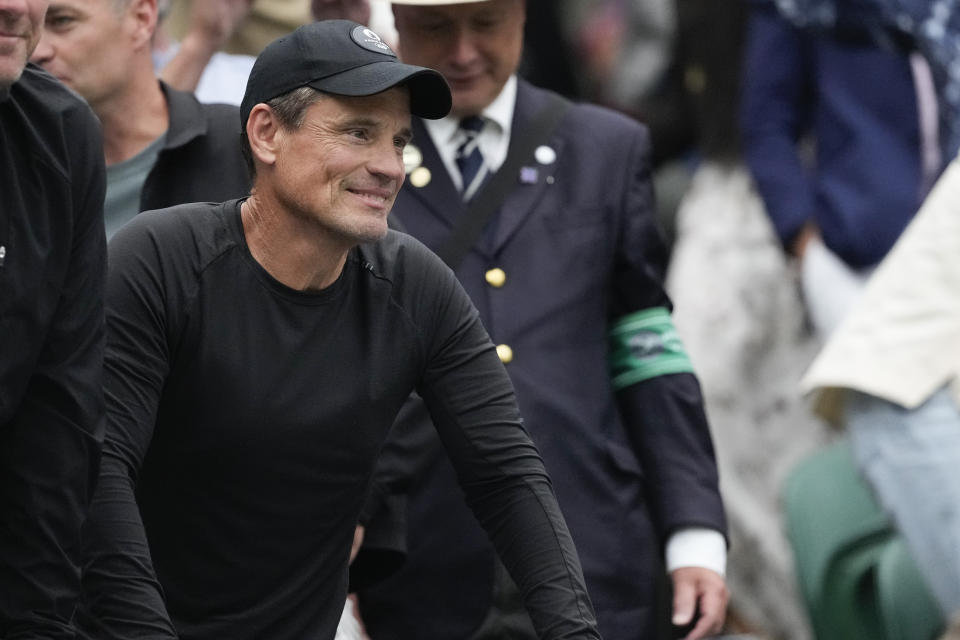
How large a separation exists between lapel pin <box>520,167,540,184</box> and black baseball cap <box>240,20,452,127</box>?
1.06m

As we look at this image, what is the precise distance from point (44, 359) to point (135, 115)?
155 centimetres

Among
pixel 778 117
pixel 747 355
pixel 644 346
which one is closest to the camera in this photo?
pixel 644 346

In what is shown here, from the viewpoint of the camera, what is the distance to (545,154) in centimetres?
475

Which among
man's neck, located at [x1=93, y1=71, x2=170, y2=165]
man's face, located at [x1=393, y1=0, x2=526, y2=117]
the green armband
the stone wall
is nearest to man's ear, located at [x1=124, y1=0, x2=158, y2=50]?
man's neck, located at [x1=93, y1=71, x2=170, y2=165]

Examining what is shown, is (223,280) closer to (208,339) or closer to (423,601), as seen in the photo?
(208,339)

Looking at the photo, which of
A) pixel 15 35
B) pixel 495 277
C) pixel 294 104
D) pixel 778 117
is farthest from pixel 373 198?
pixel 778 117

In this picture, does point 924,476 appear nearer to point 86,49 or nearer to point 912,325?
point 912,325

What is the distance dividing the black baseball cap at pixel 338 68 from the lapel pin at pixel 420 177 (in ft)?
3.40

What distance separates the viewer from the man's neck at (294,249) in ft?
11.8

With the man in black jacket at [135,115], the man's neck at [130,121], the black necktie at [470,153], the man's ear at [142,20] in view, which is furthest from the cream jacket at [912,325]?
the man's ear at [142,20]

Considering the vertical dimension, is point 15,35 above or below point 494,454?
above

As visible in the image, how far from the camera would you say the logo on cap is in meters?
3.56

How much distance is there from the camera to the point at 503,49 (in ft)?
15.7

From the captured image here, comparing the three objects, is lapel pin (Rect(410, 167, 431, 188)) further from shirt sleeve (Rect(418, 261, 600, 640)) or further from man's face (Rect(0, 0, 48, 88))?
man's face (Rect(0, 0, 48, 88))
